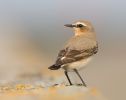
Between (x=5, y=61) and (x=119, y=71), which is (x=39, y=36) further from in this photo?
(x=5, y=61)

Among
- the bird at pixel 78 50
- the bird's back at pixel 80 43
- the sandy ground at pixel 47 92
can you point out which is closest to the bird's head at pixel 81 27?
the bird at pixel 78 50

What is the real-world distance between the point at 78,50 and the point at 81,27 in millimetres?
811

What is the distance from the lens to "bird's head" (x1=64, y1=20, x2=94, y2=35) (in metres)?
12.6

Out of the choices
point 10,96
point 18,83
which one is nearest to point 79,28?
point 18,83

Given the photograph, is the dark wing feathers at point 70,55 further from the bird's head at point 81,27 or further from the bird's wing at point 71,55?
the bird's head at point 81,27

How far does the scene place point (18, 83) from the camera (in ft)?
34.6

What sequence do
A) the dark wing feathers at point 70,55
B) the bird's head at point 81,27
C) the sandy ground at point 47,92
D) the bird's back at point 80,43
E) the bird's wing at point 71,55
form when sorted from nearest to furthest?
the sandy ground at point 47,92 → the dark wing feathers at point 70,55 → the bird's wing at point 71,55 → the bird's back at point 80,43 → the bird's head at point 81,27

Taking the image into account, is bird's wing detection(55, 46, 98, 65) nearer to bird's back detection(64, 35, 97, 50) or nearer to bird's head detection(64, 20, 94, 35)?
bird's back detection(64, 35, 97, 50)

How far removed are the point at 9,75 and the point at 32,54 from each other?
20.0 feet

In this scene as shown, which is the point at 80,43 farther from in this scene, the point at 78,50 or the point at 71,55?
the point at 71,55

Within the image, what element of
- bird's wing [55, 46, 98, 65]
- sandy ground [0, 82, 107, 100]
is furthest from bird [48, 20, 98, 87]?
sandy ground [0, 82, 107, 100]

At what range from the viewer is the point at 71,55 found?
1169 cm

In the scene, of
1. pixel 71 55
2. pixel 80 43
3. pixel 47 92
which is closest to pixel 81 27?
pixel 80 43

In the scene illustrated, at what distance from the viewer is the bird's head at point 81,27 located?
41.5ft
